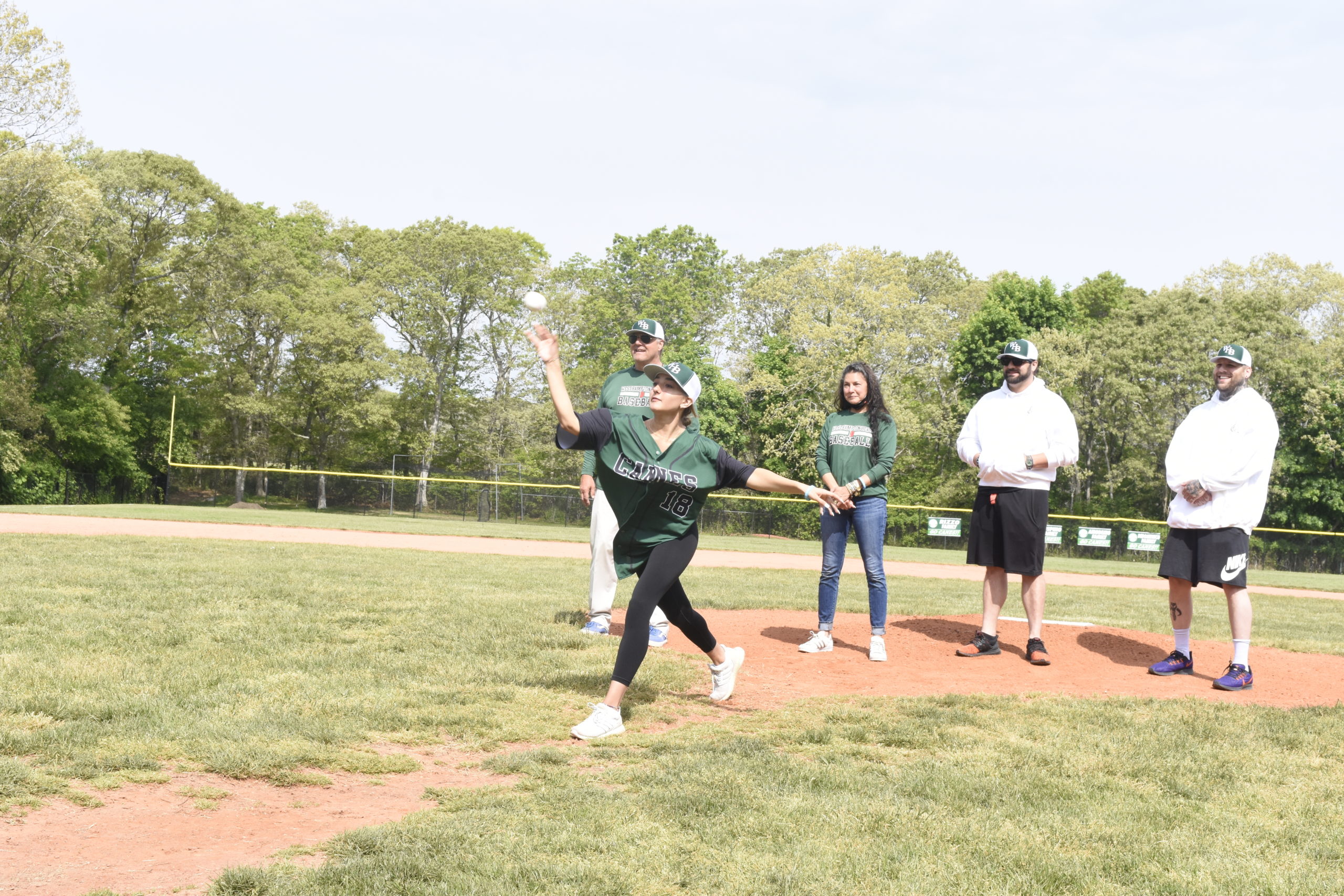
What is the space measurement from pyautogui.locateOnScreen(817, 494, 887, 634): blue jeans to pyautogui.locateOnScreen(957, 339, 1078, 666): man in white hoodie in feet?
2.20

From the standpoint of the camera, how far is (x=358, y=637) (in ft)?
24.1

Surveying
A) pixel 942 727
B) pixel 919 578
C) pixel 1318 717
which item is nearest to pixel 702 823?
pixel 942 727

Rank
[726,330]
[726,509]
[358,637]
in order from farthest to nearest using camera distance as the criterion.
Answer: [726,330] → [726,509] → [358,637]

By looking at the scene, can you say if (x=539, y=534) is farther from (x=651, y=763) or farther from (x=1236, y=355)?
(x=651, y=763)

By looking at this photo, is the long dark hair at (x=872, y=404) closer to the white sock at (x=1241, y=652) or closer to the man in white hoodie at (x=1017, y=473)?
the man in white hoodie at (x=1017, y=473)

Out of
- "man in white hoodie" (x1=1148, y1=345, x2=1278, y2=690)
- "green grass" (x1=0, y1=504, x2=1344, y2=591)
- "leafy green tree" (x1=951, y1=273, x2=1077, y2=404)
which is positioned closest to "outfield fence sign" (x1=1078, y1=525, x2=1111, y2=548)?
"green grass" (x1=0, y1=504, x2=1344, y2=591)

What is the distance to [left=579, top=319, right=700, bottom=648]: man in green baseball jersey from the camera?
6.88m

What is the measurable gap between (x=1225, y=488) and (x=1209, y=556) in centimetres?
48

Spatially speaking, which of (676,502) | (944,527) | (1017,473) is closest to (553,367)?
(676,502)

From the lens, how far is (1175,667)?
7.29 meters

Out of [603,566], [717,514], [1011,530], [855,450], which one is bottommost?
[717,514]

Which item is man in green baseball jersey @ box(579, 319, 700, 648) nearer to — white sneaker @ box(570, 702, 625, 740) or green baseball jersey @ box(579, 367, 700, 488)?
green baseball jersey @ box(579, 367, 700, 488)

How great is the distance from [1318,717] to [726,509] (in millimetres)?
30812

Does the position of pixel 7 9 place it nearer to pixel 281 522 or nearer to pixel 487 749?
pixel 281 522
